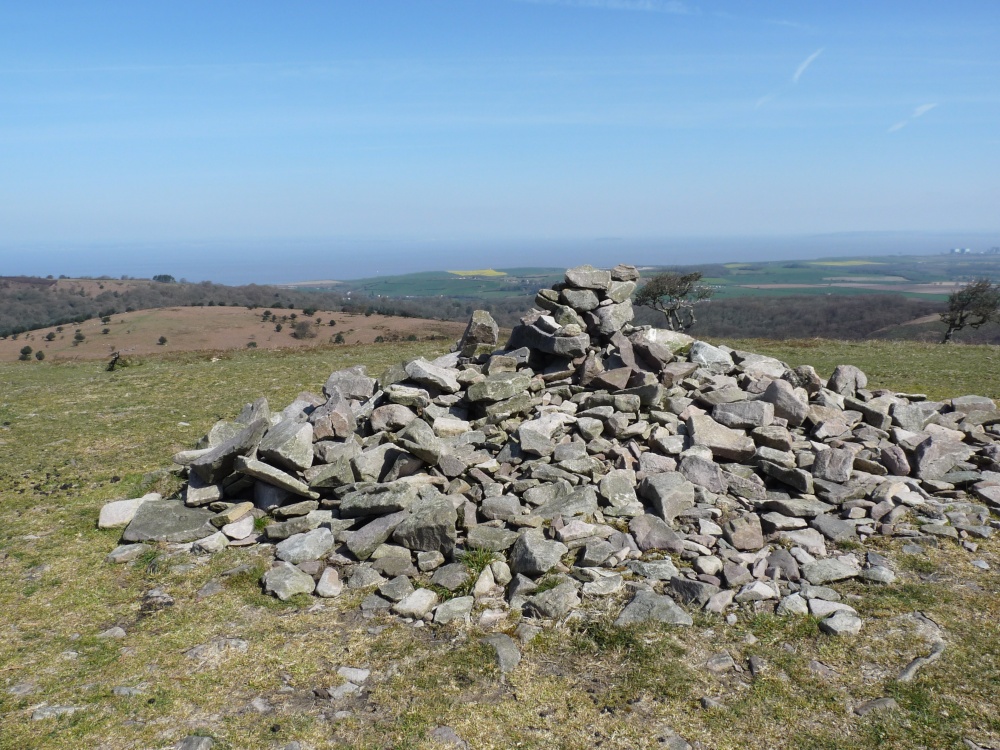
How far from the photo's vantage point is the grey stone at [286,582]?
7.62 meters

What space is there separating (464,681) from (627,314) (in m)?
9.35

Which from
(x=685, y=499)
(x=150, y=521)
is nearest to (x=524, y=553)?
(x=685, y=499)

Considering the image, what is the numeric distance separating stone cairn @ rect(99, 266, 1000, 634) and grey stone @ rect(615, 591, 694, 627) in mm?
24

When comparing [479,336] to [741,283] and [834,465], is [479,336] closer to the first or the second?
[834,465]

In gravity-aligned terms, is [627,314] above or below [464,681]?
above

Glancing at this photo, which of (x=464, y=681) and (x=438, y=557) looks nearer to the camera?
(x=464, y=681)

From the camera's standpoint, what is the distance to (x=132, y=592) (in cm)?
783

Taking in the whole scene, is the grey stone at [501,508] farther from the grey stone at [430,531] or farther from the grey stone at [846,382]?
the grey stone at [846,382]

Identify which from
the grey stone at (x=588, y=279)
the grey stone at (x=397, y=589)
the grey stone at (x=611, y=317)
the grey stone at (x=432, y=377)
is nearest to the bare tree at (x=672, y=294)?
the grey stone at (x=611, y=317)

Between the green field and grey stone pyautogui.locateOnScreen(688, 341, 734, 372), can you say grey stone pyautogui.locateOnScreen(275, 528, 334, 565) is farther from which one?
the green field

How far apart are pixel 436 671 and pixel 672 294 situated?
42.3 metres

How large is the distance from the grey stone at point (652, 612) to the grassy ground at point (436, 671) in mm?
182

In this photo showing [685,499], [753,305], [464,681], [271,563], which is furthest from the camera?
[753,305]

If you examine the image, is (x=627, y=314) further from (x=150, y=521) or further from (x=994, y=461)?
(x=150, y=521)
